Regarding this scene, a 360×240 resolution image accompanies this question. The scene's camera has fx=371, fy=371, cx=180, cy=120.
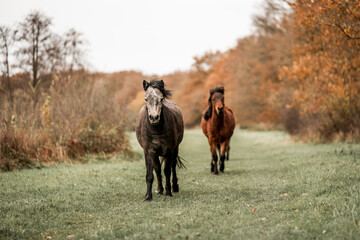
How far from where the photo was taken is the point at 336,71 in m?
16.3

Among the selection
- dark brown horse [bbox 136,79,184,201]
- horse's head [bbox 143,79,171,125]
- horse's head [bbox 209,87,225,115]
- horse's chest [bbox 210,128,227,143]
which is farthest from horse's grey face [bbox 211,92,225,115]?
horse's head [bbox 143,79,171,125]

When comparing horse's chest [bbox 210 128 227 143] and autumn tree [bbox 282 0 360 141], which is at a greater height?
autumn tree [bbox 282 0 360 141]

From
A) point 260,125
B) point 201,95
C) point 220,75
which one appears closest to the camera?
point 260,125

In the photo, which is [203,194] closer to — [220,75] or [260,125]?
[260,125]

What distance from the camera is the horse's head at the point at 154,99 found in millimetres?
6473

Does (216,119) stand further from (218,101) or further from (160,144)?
(160,144)

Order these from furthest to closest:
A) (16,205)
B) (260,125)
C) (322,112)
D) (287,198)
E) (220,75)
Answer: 1. (220,75)
2. (260,125)
3. (322,112)
4. (287,198)
5. (16,205)

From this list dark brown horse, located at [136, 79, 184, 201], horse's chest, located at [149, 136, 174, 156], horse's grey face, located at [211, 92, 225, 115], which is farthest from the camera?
horse's grey face, located at [211, 92, 225, 115]

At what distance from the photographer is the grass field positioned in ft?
15.7

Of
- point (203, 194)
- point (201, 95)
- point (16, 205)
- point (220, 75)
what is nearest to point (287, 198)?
point (203, 194)

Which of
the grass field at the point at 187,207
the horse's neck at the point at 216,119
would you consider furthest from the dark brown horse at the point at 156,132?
the horse's neck at the point at 216,119

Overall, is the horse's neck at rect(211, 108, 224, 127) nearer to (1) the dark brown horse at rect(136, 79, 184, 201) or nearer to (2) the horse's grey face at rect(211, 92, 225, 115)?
(2) the horse's grey face at rect(211, 92, 225, 115)

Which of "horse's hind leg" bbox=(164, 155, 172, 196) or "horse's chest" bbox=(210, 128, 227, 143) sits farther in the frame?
"horse's chest" bbox=(210, 128, 227, 143)

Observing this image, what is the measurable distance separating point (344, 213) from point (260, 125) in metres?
36.9
